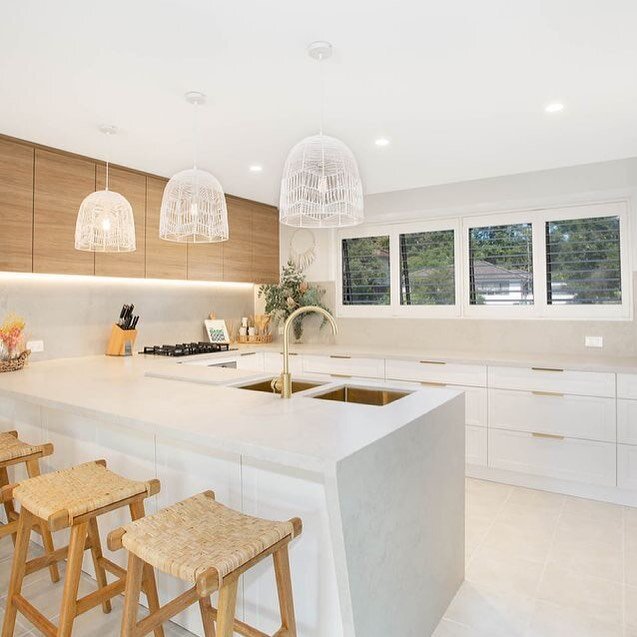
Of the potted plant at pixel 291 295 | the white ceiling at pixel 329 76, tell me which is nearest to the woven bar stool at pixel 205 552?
the white ceiling at pixel 329 76

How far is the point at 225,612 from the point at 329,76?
215 cm

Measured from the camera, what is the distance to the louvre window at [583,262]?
3.66 metres

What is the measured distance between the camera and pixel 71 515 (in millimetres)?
1526

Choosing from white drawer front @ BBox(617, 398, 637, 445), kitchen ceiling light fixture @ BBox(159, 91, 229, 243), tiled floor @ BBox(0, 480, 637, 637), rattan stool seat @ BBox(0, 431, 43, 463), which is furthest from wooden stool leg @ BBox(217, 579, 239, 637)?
white drawer front @ BBox(617, 398, 637, 445)

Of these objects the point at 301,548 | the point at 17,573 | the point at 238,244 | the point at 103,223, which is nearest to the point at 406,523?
the point at 301,548

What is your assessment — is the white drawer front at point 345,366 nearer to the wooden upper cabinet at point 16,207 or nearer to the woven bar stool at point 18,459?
the wooden upper cabinet at point 16,207

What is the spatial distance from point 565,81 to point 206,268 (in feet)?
10.2

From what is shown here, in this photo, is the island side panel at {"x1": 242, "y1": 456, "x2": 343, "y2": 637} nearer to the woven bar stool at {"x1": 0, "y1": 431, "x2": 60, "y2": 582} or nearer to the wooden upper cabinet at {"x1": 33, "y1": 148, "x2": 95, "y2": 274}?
the woven bar stool at {"x1": 0, "y1": 431, "x2": 60, "y2": 582}

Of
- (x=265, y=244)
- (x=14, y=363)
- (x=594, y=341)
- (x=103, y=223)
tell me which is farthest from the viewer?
(x=265, y=244)

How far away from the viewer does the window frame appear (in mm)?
3623

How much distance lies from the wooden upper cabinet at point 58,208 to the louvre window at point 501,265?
10.3 feet

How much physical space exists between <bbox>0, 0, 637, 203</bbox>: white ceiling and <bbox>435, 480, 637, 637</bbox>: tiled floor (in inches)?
93.5

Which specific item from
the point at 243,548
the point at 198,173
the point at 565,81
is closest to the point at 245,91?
the point at 198,173

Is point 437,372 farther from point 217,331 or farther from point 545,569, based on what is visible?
point 217,331
